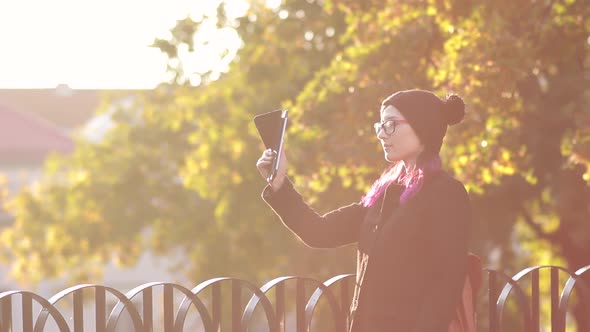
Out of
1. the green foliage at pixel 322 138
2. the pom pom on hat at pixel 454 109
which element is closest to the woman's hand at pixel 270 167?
the pom pom on hat at pixel 454 109

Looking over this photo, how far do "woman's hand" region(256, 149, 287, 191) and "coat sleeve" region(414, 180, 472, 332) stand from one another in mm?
624

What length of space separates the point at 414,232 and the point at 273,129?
2.21ft

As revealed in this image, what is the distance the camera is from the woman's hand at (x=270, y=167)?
13.7 feet

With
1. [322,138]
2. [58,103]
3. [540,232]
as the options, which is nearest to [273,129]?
[322,138]

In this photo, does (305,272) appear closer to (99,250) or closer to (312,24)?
(312,24)

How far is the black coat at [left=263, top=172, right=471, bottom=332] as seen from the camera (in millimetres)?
3803

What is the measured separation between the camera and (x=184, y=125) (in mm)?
24031

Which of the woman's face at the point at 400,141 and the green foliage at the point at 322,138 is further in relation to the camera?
the green foliage at the point at 322,138

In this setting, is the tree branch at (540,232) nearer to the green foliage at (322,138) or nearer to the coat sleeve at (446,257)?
the green foliage at (322,138)

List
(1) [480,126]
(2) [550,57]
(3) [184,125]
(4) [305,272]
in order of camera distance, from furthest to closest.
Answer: (3) [184,125] → (4) [305,272] → (2) [550,57] → (1) [480,126]

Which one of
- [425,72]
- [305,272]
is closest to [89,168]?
[305,272]

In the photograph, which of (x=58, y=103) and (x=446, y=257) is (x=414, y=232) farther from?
(x=58, y=103)

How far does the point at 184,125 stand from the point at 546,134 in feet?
31.5

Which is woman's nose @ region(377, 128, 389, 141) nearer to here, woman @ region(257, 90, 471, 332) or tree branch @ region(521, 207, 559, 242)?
woman @ region(257, 90, 471, 332)
